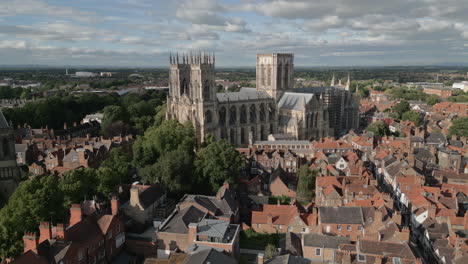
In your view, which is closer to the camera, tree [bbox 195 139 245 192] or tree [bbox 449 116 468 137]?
tree [bbox 195 139 245 192]

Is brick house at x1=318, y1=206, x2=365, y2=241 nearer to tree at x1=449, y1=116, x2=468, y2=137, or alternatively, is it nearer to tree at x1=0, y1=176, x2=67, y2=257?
tree at x1=0, y1=176, x2=67, y2=257

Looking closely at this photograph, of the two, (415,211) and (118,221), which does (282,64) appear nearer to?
(415,211)

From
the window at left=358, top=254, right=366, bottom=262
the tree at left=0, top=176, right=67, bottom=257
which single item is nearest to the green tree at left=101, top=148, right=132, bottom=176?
the tree at left=0, top=176, right=67, bottom=257

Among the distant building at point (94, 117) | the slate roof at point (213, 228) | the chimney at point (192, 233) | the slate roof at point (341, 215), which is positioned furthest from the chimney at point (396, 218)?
the distant building at point (94, 117)

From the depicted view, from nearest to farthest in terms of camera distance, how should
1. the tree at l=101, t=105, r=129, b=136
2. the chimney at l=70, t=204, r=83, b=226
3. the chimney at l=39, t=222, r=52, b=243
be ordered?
the chimney at l=39, t=222, r=52, b=243 < the chimney at l=70, t=204, r=83, b=226 < the tree at l=101, t=105, r=129, b=136

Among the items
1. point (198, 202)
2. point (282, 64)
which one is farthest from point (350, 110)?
point (198, 202)

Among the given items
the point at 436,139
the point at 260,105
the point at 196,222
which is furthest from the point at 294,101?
the point at 196,222

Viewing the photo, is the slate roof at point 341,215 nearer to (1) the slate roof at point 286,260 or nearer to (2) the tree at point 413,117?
(1) the slate roof at point 286,260
